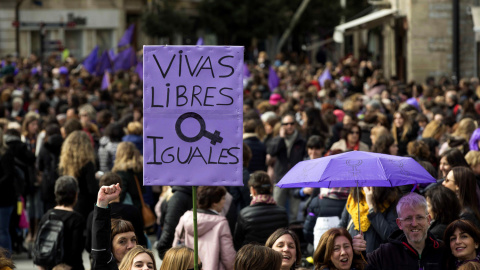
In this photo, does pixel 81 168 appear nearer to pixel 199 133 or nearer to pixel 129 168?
pixel 129 168

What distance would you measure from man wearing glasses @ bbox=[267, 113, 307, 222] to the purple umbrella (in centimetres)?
558

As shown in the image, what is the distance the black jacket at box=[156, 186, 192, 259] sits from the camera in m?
8.24

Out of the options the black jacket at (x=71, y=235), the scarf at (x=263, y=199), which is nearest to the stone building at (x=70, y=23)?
the black jacket at (x=71, y=235)

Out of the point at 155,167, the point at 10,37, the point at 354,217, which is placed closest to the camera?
the point at 155,167

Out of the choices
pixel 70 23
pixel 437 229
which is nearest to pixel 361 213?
pixel 437 229

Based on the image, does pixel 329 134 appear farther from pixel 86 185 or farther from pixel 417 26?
pixel 417 26

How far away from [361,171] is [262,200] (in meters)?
2.05

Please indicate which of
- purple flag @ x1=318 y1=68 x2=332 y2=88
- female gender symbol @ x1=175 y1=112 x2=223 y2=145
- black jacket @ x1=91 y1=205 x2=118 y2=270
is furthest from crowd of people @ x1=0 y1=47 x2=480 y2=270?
purple flag @ x1=318 y1=68 x2=332 y2=88

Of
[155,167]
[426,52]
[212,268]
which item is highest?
[426,52]

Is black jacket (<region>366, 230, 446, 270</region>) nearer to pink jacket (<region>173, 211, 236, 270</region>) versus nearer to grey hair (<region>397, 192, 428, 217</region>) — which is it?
grey hair (<region>397, 192, 428, 217</region>)

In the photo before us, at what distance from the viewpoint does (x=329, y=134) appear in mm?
14016

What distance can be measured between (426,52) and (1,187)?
20.0m

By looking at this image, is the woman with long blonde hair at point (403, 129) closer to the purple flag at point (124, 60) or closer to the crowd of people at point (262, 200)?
the crowd of people at point (262, 200)

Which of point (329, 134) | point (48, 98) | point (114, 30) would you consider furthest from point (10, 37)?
point (329, 134)
